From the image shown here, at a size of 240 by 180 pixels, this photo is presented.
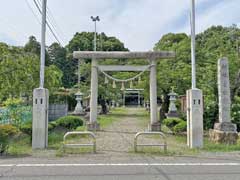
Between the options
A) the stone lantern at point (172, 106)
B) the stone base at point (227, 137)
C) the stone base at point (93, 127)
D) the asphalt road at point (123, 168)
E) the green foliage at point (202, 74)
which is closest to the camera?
the asphalt road at point (123, 168)

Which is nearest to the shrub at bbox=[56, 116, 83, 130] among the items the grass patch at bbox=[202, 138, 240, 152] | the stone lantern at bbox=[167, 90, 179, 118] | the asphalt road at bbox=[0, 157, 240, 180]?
the asphalt road at bbox=[0, 157, 240, 180]

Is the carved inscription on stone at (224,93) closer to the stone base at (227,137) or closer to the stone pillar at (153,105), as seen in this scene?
the stone base at (227,137)

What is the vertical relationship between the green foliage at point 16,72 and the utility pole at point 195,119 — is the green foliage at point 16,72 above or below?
above

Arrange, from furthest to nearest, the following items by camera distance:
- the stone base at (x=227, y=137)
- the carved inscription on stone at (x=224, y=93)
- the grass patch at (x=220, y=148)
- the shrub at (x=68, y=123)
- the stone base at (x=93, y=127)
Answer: the stone base at (x=93, y=127) → the shrub at (x=68, y=123) → the carved inscription on stone at (x=224, y=93) → the stone base at (x=227, y=137) → the grass patch at (x=220, y=148)

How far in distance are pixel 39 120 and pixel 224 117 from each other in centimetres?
743

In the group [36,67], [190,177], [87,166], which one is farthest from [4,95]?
[190,177]

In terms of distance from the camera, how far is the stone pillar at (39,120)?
10172 millimetres

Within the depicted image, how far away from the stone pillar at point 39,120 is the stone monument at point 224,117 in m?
6.91

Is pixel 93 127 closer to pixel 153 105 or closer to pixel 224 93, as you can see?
pixel 153 105

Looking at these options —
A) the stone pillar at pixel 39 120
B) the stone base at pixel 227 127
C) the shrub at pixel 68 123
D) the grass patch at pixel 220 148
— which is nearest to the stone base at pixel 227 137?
the stone base at pixel 227 127

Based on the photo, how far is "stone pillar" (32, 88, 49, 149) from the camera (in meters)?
10.2

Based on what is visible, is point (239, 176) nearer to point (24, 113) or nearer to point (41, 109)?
point (41, 109)

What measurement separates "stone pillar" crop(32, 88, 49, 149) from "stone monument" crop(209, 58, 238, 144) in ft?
22.7

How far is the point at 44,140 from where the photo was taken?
10.2 metres
